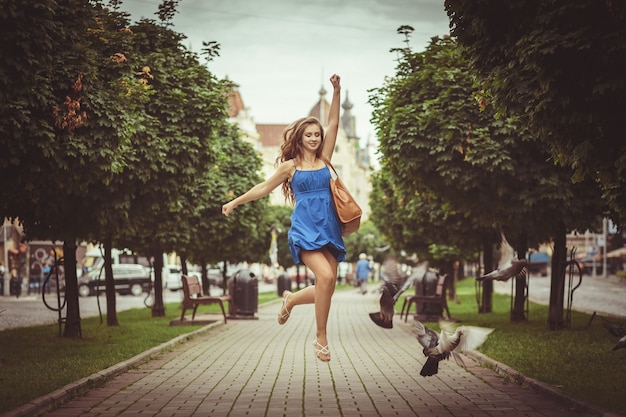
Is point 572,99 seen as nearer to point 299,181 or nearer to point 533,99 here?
point 533,99

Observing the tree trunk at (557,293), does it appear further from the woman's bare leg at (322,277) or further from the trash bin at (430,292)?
the woman's bare leg at (322,277)

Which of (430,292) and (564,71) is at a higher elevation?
(564,71)

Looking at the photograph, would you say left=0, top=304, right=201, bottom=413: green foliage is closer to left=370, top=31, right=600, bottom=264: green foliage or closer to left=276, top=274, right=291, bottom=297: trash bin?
left=370, top=31, right=600, bottom=264: green foliage

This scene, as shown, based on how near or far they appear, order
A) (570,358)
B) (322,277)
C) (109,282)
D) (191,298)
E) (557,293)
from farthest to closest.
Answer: (191,298)
(109,282)
(557,293)
(570,358)
(322,277)

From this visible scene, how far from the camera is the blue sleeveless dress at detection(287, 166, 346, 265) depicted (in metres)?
7.88

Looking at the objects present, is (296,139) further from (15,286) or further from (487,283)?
(15,286)

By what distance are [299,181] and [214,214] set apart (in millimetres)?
24046

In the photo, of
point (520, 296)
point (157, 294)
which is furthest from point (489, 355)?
point (157, 294)

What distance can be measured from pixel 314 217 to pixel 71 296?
10492 millimetres

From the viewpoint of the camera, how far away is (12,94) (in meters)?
10.5

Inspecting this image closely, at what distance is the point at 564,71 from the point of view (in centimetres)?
856

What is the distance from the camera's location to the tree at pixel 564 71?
8281 millimetres

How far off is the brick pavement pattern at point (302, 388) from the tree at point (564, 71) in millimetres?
2315

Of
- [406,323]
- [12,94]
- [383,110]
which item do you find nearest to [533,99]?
[12,94]
